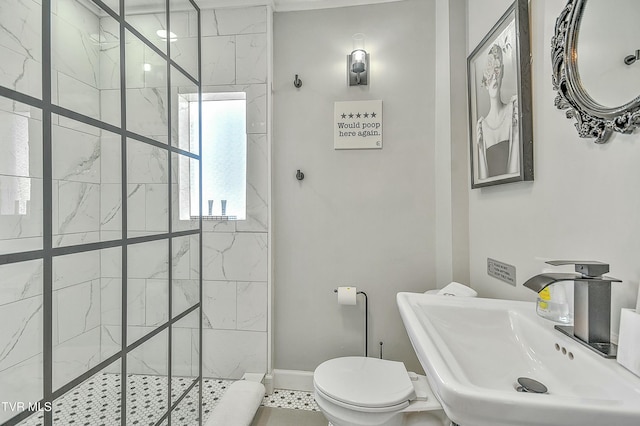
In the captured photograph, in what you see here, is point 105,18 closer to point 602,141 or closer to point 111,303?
point 111,303

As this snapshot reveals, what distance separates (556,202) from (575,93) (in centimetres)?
37

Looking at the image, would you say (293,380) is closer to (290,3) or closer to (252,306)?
(252,306)

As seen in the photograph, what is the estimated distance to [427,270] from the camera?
1.96 metres

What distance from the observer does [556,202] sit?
1.09m

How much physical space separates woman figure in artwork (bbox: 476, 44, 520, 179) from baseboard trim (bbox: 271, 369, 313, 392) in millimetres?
1658

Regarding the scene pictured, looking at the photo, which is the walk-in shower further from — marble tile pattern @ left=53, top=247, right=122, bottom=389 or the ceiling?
the ceiling

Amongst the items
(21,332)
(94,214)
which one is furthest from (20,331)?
(94,214)

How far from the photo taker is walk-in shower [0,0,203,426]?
0.55 m

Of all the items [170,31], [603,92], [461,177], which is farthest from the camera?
[461,177]

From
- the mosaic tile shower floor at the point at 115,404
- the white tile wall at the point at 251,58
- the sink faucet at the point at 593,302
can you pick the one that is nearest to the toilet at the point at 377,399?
the mosaic tile shower floor at the point at 115,404

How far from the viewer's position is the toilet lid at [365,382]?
129 cm

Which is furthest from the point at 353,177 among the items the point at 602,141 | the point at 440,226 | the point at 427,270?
the point at 602,141

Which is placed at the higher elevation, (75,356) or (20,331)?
(20,331)

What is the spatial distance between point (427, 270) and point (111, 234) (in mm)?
1752
